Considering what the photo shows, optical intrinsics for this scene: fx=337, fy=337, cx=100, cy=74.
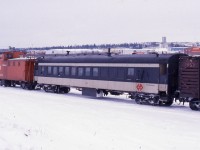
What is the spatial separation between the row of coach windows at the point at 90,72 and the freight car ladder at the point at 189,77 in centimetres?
389

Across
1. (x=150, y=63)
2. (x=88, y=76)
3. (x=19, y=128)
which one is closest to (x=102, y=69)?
(x=88, y=76)

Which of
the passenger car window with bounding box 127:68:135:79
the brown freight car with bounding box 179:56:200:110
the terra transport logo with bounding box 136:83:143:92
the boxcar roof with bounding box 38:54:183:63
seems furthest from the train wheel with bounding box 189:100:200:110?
the passenger car window with bounding box 127:68:135:79

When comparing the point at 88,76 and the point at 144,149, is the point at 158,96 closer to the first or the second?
the point at 88,76

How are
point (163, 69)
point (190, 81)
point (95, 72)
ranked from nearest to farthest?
1. point (190, 81)
2. point (163, 69)
3. point (95, 72)

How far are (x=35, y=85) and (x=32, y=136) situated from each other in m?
25.6

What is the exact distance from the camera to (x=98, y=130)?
1291 cm

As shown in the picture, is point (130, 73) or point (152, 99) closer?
point (152, 99)

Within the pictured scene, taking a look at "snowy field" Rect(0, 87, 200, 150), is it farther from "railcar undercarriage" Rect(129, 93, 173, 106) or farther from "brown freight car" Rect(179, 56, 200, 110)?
"railcar undercarriage" Rect(129, 93, 173, 106)

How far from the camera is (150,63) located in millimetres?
22703

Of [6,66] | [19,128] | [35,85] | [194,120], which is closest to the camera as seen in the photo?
[19,128]

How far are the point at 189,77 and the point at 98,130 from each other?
985 centimetres

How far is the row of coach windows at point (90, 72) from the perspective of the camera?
80.2ft

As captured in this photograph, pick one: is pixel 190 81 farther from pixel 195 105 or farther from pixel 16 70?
pixel 16 70

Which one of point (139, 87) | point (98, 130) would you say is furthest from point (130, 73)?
point (98, 130)
